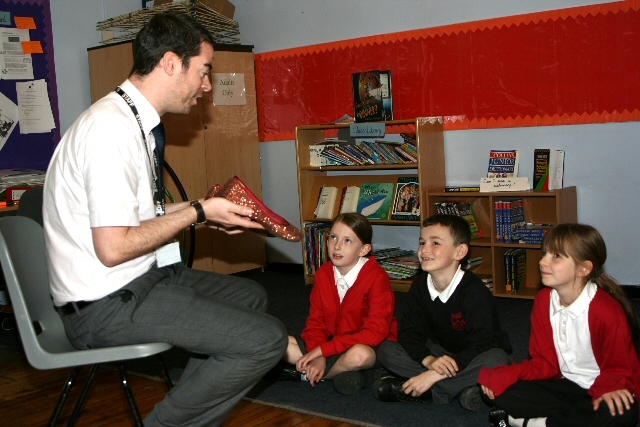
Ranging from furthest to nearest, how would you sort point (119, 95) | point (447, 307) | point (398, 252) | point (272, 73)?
point (272, 73), point (398, 252), point (447, 307), point (119, 95)

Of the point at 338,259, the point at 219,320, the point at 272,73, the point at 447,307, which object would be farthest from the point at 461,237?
the point at 272,73

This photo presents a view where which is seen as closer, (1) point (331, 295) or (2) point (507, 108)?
(1) point (331, 295)

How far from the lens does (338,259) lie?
2.87 m

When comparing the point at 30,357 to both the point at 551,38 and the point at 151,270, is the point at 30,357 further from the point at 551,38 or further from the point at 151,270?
the point at 551,38

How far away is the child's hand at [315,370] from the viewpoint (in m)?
2.75

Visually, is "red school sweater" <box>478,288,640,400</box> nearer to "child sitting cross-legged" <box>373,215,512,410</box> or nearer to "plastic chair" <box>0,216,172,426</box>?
"child sitting cross-legged" <box>373,215,512,410</box>

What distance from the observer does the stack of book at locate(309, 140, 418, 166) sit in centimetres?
450

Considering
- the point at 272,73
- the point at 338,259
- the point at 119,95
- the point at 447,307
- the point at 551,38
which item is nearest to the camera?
the point at 119,95

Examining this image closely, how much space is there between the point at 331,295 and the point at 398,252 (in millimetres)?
1899

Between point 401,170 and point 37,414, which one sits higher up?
point 401,170

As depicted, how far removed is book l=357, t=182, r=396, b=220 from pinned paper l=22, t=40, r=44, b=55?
7.75 ft

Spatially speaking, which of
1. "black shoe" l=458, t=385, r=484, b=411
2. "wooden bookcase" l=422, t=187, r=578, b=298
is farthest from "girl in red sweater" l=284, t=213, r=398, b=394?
"wooden bookcase" l=422, t=187, r=578, b=298

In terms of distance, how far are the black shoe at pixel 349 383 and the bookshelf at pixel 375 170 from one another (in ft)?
5.73

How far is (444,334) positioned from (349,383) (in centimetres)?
40
